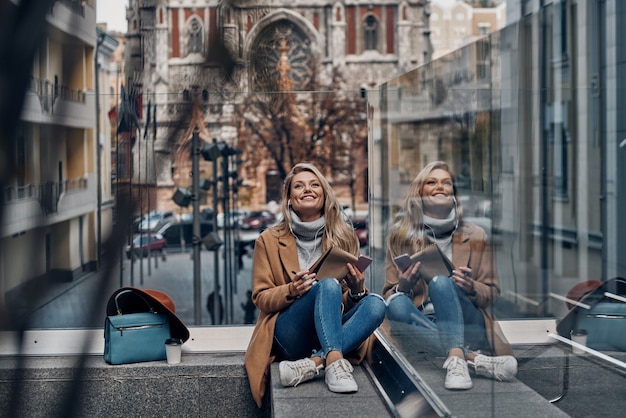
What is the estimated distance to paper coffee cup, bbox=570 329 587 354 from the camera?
93.5 inches

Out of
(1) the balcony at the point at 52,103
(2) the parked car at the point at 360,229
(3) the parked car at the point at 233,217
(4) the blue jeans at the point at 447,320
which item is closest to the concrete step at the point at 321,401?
(4) the blue jeans at the point at 447,320

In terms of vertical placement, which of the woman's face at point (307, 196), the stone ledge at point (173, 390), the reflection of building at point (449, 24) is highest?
the reflection of building at point (449, 24)

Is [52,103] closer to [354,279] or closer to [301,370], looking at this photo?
[301,370]

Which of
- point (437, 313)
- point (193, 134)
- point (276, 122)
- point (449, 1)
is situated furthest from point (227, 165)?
point (449, 1)

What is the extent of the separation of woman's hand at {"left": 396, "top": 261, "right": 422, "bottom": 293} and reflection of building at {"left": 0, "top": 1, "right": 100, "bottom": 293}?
2956 millimetres

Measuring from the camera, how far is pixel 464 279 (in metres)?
3.23

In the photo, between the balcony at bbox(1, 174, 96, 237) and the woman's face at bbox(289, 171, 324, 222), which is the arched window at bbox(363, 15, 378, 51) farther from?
the balcony at bbox(1, 174, 96, 237)

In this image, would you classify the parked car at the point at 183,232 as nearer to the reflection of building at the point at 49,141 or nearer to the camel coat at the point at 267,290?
the camel coat at the point at 267,290

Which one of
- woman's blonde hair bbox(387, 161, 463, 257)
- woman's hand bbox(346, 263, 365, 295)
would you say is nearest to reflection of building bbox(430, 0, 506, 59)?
woman's blonde hair bbox(387, 161, 463, 257)

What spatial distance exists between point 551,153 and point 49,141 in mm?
2727

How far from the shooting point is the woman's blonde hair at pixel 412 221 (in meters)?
3.84

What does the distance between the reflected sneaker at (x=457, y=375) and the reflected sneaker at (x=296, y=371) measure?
86 centimetres

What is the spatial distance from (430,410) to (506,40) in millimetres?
1963

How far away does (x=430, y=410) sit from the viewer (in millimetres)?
2982
